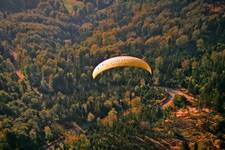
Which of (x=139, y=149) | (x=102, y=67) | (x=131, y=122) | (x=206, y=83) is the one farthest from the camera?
(x=206, y=83)

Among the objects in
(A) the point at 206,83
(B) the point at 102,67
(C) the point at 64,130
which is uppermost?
(B) the point at 102,67

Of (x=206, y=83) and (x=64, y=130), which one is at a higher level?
(x=206, y=83)

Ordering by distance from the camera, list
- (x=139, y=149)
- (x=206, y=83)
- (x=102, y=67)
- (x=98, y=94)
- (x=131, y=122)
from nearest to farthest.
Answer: (x=102, y=67)
(x=139, y=149)
(x=131, y=122)
(x=206, y=83)
(x=98, y=94)

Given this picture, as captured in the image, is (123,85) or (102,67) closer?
(102,67)

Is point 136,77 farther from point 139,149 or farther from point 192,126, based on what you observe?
point 139,149

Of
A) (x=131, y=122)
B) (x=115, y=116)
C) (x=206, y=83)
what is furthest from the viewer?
(x=206, y=83)

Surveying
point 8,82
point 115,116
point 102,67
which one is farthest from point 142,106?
point 102,67

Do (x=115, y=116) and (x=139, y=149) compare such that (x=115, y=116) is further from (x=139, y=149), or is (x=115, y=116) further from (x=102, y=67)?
(x=102, y=67)

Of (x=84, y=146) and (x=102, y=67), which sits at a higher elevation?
(x=102, y=67)

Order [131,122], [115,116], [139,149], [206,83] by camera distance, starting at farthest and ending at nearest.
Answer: [206,83]
[115,116]
[131,122]
[139,149]

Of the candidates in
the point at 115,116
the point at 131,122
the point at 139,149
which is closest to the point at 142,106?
the point at 115,116
